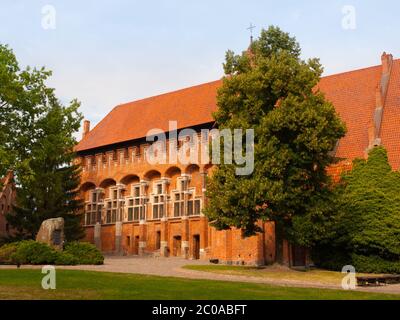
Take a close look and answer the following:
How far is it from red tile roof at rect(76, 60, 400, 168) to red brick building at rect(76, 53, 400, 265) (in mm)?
63

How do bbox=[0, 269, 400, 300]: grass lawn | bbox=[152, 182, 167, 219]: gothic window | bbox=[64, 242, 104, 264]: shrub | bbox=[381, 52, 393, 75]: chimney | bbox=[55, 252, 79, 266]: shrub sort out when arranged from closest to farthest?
bbox=[0, 269, 400, 300]: grass lawn, bbox=[55, 252, 79, 266]: shrub, bbox=[64, 242, 104, 264]: shrub, bbox=[381, 52, 393, 75]: chimney, bbox=[152, 182, 167, 219]: gothic window

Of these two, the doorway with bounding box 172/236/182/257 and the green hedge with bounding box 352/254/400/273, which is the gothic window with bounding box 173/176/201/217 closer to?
the doorway with bounding box 172/236/182/257

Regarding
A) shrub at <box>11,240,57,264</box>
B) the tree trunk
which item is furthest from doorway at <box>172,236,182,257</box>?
shrub at <box>11,240,57,264</box>

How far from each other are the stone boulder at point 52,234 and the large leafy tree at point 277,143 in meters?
8.02

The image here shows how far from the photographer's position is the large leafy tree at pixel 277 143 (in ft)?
79.7

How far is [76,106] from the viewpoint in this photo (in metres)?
32.0

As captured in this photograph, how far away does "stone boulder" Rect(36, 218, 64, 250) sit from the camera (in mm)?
27562

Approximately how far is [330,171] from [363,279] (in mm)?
12024

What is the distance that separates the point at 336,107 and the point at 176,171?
46.7 feet

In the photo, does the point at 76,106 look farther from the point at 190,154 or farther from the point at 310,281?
the point at 310,281

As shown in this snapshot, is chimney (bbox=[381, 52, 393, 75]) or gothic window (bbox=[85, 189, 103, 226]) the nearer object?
chimney (bbox=[381, 52, 393, 75])

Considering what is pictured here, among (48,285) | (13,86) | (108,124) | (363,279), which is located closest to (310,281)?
(363,279)

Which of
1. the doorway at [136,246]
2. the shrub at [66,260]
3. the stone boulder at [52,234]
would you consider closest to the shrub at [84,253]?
the shrub at [66,260]

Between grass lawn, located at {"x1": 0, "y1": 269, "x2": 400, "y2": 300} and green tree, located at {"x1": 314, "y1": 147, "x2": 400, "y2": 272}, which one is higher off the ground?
green tree, located at {"x1": 314, "y1": 147, "x2": 400, "y2": 272}
